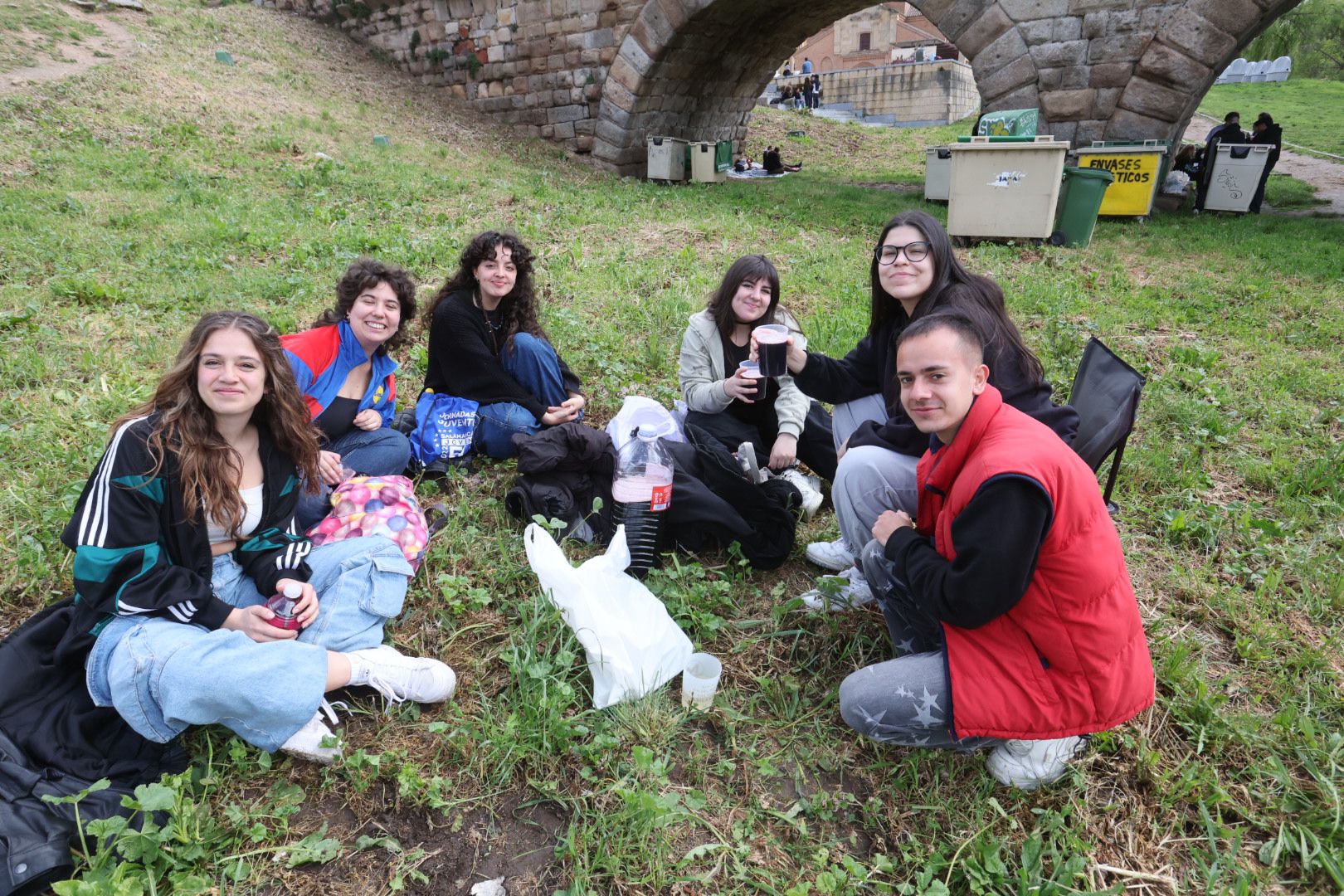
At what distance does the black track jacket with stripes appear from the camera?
6.09ft

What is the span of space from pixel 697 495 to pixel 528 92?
1175 cm

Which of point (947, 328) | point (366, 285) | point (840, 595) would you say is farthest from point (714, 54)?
point (947, 328)

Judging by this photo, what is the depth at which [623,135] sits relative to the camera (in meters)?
11.6

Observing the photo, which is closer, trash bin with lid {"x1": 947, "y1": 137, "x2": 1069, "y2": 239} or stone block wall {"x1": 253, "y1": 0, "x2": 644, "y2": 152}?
trash bin with lid {"x1": 947, "y1": 137, "x2": 1069, "y2": 239}

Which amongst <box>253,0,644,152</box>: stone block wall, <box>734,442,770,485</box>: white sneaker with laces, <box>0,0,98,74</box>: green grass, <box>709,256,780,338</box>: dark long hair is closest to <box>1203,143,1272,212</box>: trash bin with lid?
<box>253,0,644,152</box>: stone block wall

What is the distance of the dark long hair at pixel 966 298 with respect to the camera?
232 cm

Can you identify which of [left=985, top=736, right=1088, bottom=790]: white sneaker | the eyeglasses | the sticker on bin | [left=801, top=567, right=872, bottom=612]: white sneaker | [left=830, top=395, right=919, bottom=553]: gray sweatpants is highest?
the sticker on bin

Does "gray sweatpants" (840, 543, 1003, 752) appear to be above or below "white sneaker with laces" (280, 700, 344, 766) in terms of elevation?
above

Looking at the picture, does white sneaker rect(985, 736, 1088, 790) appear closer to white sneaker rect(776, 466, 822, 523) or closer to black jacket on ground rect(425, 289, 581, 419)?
white sneaker rect(776, 466, 822, 523)

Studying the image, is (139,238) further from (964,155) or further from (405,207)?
(964,155)

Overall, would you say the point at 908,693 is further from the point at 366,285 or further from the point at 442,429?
the point at 366,285

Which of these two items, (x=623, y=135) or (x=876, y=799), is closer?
(x=876, y=799)

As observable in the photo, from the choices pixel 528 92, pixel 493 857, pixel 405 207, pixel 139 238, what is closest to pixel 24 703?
pixel 493 857

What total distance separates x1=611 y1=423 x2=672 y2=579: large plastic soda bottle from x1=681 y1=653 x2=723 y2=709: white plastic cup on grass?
60cm
